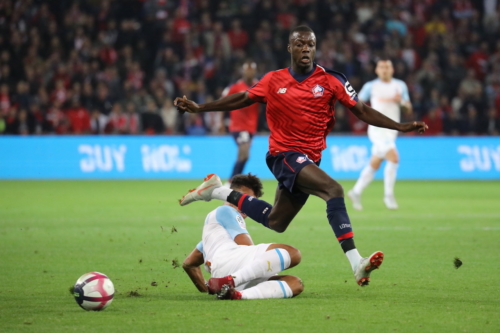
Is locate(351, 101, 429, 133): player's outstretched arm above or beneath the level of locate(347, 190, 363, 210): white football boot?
above

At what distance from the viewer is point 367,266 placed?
5621 mm

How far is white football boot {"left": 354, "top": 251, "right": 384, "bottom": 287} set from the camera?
554cm

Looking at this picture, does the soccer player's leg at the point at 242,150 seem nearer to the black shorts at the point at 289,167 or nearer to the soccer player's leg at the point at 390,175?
the soccer player's leg at the point at 390,175

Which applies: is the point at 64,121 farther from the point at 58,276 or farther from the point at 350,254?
the point at 350,254

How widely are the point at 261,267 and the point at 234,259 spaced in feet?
0.83

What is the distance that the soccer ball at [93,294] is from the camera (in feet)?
17.4

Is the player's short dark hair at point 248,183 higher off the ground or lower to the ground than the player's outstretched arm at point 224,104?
lower

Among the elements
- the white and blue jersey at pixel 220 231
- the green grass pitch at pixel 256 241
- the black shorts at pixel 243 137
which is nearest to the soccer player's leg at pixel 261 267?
the green grass pitch at pixel 256 241

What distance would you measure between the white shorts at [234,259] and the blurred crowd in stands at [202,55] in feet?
44.9

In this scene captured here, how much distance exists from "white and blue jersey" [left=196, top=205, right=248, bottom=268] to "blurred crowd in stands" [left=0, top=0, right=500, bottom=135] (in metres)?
13.3

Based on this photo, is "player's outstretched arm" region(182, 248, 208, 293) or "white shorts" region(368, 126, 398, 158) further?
"white shorts" region(368, 126, 398, 158)

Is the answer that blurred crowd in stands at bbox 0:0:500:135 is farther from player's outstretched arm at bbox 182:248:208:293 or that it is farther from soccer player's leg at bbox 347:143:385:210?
player's outstretched arm at bbox 182:248:208:293

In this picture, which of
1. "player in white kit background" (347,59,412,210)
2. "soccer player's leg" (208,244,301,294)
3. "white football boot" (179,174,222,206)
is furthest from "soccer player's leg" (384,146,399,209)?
"soccer player's leg" (208,244,301,294)

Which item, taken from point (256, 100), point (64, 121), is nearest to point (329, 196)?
point (256, 100)
